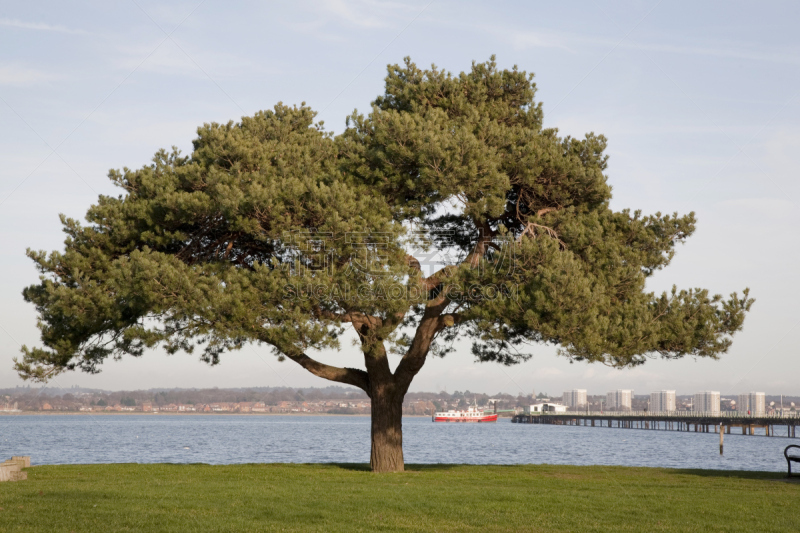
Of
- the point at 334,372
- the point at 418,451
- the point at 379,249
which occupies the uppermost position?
the point at 379,249

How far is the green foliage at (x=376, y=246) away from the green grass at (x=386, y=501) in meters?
3.15

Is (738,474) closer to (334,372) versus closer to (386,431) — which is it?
(386,431)

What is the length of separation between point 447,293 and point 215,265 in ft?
18.8

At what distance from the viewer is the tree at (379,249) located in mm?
15773

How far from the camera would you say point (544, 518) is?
11.1 meters

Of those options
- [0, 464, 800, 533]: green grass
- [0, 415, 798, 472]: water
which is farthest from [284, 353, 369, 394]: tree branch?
[0, 415, 798, 472]: water

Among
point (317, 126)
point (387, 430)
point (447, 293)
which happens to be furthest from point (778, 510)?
point (317, 126)

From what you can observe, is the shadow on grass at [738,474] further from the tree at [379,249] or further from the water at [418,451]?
the water at [418,451]

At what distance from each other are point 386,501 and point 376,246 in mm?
5746

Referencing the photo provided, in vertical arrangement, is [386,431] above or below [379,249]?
below

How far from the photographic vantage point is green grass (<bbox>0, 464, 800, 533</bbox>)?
10344 mm

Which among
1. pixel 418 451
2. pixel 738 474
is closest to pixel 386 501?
pixel 738 474

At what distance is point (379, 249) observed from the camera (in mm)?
15922

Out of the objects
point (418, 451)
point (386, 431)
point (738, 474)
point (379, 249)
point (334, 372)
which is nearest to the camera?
point (379, 249)
